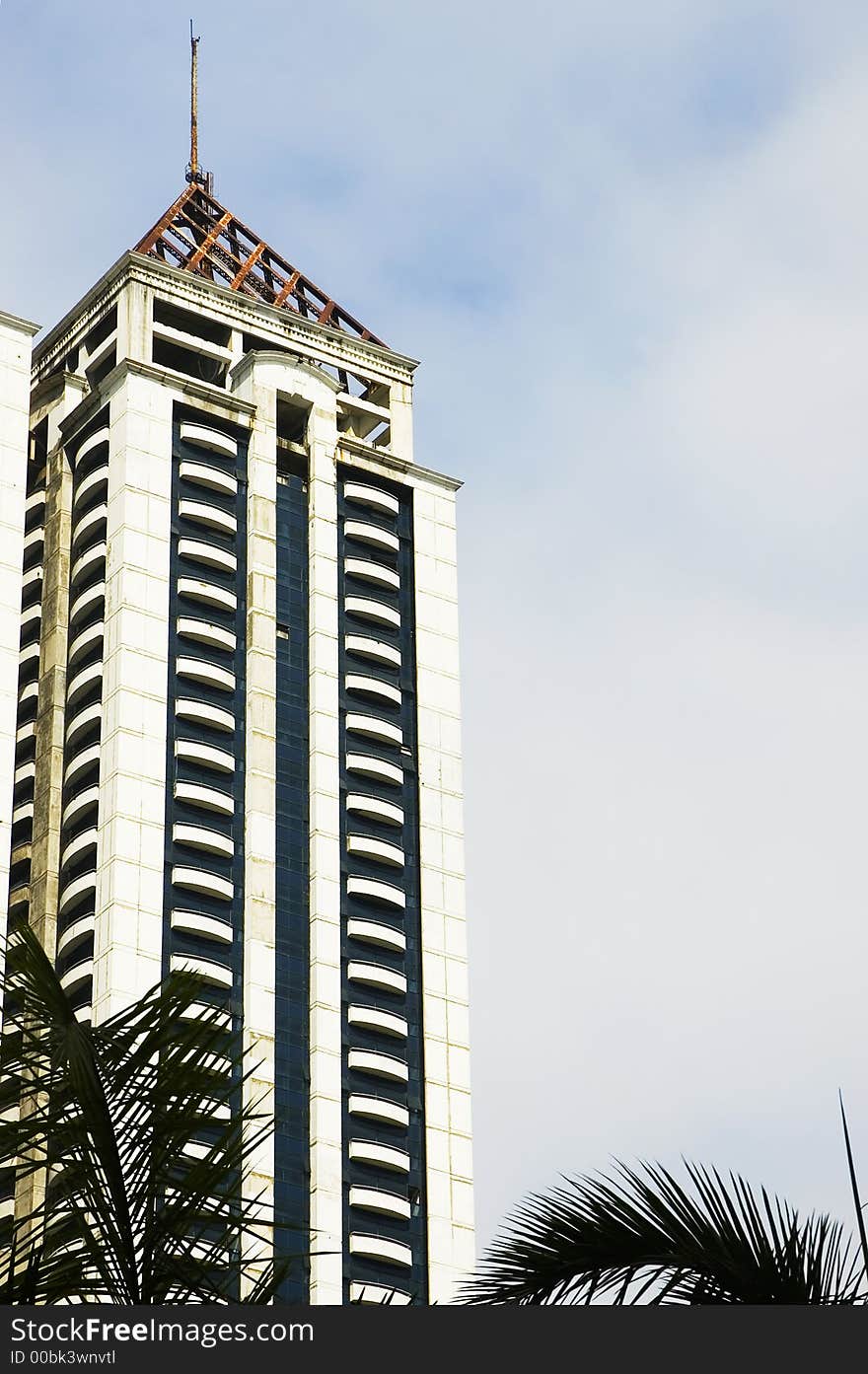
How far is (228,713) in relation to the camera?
120812 millimetres

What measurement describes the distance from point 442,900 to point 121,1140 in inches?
4341

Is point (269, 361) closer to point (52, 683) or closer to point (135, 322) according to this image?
point (135, 322)

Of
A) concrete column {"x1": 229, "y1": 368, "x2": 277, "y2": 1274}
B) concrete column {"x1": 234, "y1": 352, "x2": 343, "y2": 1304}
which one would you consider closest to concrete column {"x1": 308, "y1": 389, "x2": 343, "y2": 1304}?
concrete column {"x1": 234, "y1": 352, "x2": 343, "y2": 1304}

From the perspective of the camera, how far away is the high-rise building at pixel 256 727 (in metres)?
114

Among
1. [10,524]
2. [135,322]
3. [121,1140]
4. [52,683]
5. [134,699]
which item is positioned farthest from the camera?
[135,322]

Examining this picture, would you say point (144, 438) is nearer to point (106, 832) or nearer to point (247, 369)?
point (247, 369)

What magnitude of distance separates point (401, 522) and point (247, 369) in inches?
495

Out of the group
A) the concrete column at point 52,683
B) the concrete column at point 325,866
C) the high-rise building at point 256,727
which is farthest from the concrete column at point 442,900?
the concrete column at point 52,683

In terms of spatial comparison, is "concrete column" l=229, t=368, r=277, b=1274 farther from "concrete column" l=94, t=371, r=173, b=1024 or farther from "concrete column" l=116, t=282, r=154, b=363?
"concrete column" l=116, t=282, r=154, b=363

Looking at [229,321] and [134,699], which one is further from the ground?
[229,321]

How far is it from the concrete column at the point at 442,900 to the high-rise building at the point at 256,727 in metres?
0.17

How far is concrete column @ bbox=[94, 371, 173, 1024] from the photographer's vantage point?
112m

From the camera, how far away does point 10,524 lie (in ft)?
399

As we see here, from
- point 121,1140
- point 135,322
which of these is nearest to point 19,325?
point 135,322
